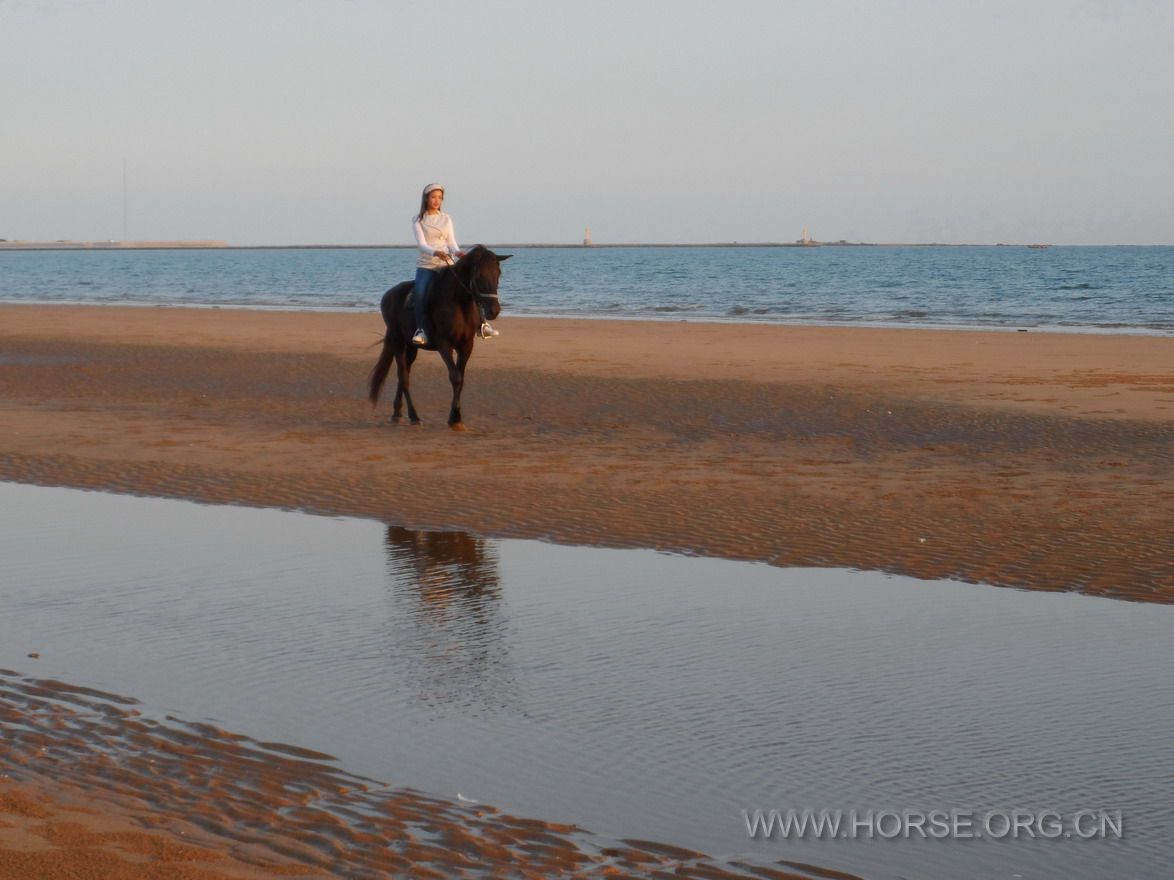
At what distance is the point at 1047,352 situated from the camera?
84.9 feet

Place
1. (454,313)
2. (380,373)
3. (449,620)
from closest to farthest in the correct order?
(449,620)
(454,313)
(380,373)

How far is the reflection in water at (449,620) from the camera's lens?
620 cm

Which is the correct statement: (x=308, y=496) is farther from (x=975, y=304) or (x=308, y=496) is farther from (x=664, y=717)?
(x=975, y=304)

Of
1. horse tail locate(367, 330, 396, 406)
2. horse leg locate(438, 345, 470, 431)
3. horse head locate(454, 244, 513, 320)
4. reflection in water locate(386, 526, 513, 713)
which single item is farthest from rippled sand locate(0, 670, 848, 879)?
horse tail locate(367, 330, 396, 406)

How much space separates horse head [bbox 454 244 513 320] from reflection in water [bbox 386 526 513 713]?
5.26 m

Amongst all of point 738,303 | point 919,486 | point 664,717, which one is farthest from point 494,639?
point 738,303

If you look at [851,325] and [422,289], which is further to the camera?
[851,325]

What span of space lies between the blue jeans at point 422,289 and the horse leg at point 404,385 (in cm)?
58

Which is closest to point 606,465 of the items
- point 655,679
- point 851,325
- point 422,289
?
point 422,289

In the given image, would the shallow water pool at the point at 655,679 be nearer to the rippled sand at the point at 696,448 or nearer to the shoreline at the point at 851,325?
the rippled sand at the point at 696,448

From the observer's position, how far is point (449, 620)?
7.41 meters

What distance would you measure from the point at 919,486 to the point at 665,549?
3.03 metres

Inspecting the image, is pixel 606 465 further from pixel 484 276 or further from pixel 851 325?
pixel 851 325

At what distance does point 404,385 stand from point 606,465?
4007 millimetres
